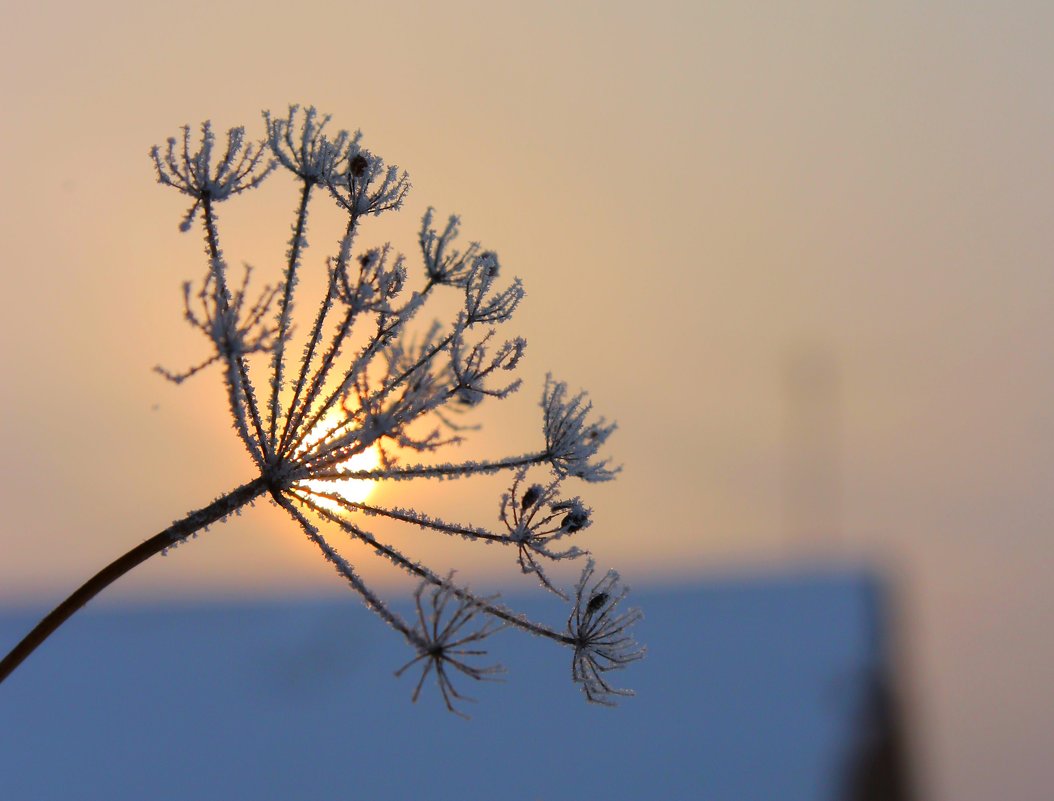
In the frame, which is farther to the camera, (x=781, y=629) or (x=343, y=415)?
(x=781, y=629)

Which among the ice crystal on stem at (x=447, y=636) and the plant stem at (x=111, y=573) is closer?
the plant stem at (x=111, y=573)

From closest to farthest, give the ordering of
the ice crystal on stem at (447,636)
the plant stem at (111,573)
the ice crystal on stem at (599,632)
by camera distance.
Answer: the plant stem at (111,573) < the ice crystal on stem at (447,636) < the ice crystal on stem at (599,632)

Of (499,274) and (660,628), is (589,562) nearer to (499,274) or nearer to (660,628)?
(499,274)

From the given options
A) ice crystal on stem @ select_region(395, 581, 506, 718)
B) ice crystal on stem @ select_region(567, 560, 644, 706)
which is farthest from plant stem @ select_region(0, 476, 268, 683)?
ice crystal on stem @ select_region(567, 560, 644, 706)

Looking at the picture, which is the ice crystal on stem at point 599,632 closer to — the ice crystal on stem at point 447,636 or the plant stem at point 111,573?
the ice crystal on stem at point 447,636

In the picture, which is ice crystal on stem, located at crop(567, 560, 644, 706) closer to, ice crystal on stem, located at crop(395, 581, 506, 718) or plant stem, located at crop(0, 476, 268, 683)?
ice crystal on stem, located at crop(395, 581, 506, 718)

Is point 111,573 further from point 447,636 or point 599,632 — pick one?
point 599,632

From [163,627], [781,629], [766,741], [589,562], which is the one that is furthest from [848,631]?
[589,562]

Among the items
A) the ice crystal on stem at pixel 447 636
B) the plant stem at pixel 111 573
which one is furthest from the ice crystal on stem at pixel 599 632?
the plant stem at pixel 111 573
